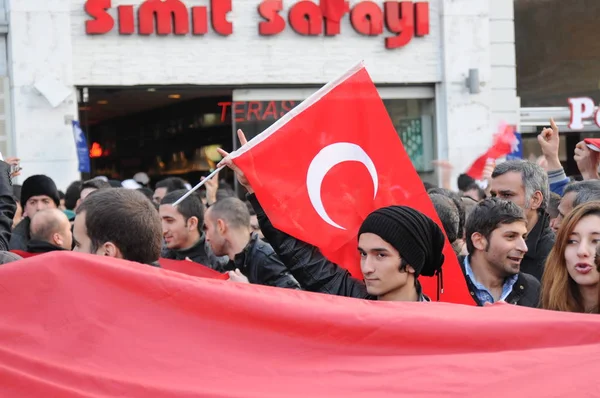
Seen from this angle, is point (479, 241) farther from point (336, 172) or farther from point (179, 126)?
point (179, 126)

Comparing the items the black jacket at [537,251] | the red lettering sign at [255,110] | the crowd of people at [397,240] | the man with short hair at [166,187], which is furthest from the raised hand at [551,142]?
the red lettering sign at [255,110]

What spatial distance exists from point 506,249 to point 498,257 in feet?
0.19

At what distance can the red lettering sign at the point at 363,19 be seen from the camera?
16797 millimetres

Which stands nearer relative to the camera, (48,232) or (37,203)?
(48,232)

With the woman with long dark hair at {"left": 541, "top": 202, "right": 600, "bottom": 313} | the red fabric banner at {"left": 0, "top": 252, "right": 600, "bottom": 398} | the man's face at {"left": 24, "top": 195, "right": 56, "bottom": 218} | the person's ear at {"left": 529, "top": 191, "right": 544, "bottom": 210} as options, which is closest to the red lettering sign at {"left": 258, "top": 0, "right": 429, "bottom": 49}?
the man's face at {"left": 24, "top": 195, "right": 56, "bottom": 218}

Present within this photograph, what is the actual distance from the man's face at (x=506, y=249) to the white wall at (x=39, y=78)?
457 inches

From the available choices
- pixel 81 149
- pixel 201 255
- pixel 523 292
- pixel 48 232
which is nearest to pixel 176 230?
pixel 201 255

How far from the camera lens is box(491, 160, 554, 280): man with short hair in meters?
6.00

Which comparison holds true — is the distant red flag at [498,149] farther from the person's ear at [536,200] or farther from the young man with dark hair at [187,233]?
the person's ear at [536,200]

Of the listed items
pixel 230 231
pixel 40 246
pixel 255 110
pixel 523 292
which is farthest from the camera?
pixel 255 110

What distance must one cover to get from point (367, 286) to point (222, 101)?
13.5 metres

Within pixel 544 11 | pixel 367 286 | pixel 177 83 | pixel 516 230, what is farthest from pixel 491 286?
pixel 544 11

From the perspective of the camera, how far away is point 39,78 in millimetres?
15906

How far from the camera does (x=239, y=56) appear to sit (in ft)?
55.2
